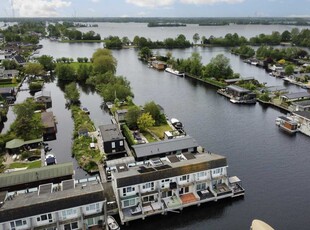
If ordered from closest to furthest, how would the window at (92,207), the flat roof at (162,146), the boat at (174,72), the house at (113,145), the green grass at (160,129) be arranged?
the window at (92,207), the flat roof at (162,146), the house at (113,145), the green grass at (160,129), the boat at (174,72)

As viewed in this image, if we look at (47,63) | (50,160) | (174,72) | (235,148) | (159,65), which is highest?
(47,63)

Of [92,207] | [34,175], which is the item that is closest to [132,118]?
[34,175]

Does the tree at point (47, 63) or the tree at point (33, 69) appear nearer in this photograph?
the tree at point (33, 69)

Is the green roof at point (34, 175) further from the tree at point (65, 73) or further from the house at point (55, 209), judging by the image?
the tree at point (65, 73)

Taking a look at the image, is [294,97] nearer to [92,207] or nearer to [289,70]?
[289,70]

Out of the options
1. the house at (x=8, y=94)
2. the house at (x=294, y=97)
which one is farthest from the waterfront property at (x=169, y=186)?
the house at (x=8, y=94)

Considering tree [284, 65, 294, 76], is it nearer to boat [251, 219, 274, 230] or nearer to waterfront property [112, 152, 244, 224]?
waterfront property [112, 152, 244, 224]

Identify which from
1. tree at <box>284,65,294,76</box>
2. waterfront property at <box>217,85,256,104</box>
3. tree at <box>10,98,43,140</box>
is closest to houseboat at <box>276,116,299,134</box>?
waterfront property at <box>217,85,256,104</box>
